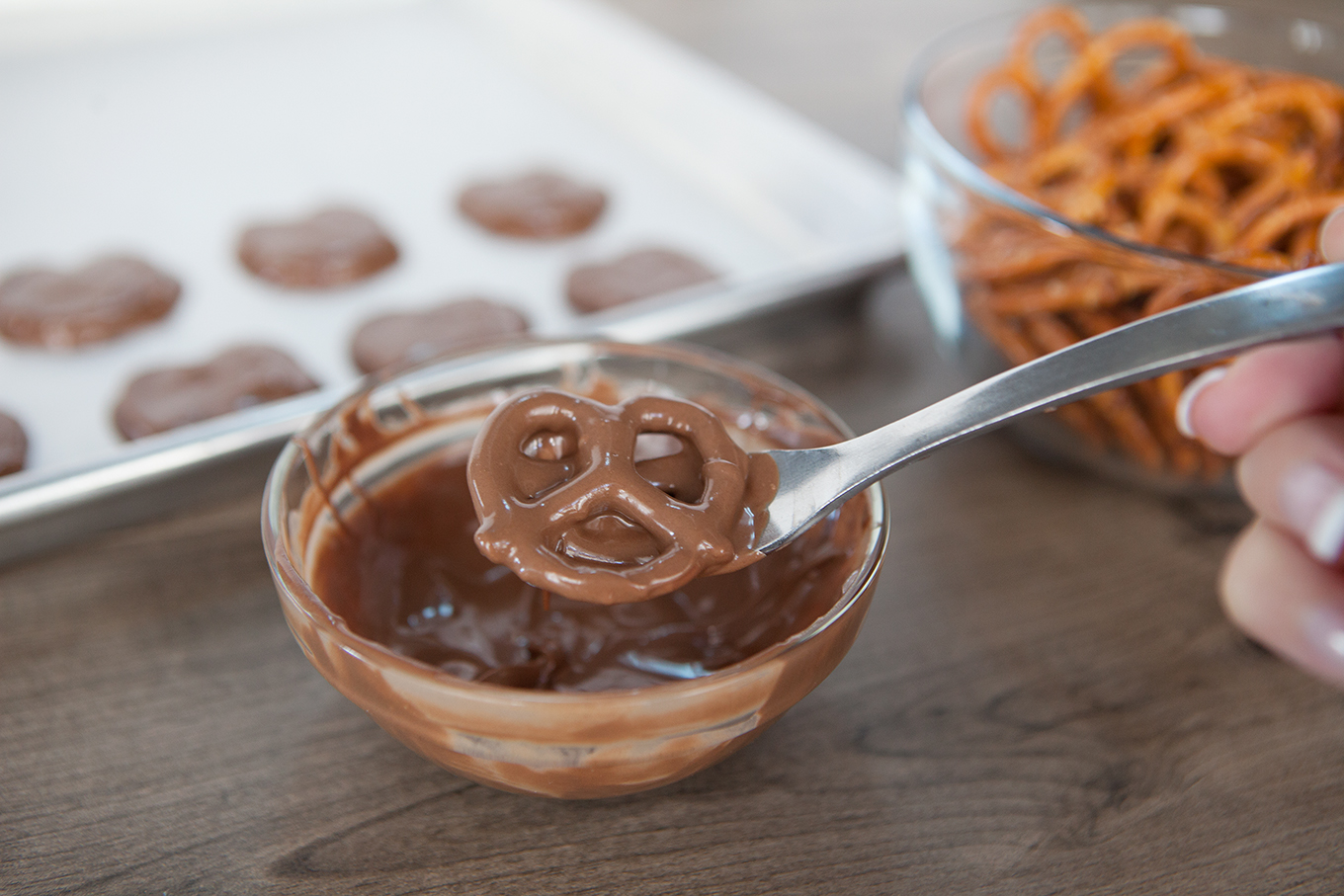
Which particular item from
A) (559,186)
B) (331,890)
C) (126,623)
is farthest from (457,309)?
(331,890)

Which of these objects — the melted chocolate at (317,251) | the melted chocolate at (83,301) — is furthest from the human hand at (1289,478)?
the melted chocolate at (83,301)

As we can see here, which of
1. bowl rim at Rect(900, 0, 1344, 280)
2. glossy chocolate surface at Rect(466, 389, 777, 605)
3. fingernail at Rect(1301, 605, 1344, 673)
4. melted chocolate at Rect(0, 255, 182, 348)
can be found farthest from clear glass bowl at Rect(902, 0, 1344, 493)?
melted chocolate at Rect(0, 255, 182, 348)

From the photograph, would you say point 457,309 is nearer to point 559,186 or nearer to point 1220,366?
point 559,186

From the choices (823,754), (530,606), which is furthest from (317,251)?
(823,754)

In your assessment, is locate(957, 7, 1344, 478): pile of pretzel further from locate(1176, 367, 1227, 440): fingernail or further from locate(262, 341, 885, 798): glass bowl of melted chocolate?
locate(262, 341, 885, 798): glass bowl of melted chocolate

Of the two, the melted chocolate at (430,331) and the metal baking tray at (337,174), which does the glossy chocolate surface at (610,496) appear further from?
the melted chocolate at (430,331)
